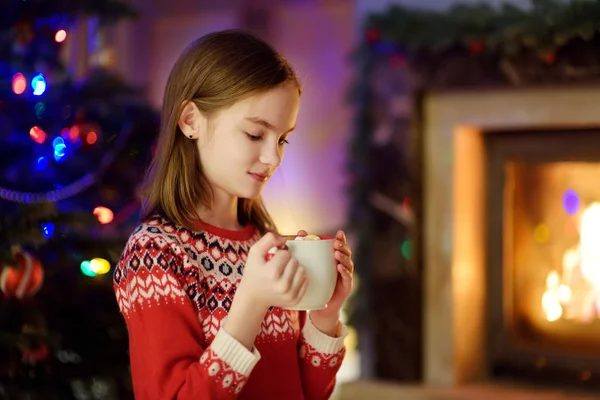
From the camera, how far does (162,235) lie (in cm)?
105

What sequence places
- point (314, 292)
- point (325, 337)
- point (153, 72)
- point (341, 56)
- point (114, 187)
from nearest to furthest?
point (314, 292), point (325, 337), point (114, 187), point (341, 56), point (153, 72)

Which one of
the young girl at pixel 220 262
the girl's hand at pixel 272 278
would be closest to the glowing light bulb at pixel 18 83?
the young girl at pixel 220 262

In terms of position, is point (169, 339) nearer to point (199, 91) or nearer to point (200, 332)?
point (200, 332)

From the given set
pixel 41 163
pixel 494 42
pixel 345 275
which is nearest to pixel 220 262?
pixel 345 275

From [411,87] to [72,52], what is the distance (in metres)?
1.18

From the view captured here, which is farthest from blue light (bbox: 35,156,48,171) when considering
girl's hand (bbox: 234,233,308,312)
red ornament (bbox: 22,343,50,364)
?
girl's hand (bbox: 234,233,308,312)

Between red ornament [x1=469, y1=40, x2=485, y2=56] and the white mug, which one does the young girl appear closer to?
the white mug

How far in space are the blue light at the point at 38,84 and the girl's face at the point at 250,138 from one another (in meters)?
1.19

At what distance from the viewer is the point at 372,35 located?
281 centimetres

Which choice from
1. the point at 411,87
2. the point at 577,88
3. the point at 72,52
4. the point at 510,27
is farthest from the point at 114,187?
the point at 577,88

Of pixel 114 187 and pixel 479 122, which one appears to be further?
pixel 479 122

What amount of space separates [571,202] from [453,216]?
0.43m

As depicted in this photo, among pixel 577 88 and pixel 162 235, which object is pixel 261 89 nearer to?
pixel 162 235

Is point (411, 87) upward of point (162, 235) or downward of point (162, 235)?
upward
